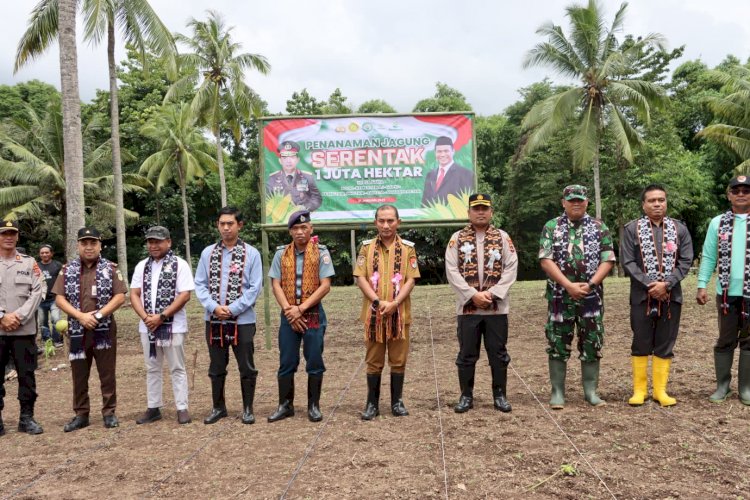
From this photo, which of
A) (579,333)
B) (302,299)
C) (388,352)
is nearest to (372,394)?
(388,352)

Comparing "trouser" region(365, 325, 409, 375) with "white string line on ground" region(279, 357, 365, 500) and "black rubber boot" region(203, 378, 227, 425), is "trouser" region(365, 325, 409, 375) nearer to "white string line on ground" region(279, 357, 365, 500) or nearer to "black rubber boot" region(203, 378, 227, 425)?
"white string line on ground" region(279, 357, 365, 500)

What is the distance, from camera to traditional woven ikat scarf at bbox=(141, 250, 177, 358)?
5.25 metres

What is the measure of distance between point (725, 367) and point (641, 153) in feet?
86.2

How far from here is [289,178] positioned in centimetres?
866

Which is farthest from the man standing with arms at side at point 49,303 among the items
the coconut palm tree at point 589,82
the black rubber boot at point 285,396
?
the coconut palm tree at point 589,82

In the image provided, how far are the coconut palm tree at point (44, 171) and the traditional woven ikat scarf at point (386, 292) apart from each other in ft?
64.2

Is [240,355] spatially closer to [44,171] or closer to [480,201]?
[480,201]

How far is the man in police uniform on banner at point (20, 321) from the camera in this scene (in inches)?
205

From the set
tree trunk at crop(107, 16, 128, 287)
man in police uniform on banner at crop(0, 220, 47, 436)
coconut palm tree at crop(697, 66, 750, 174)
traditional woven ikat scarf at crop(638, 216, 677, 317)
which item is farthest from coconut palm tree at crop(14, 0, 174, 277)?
coconut palm tree at crop(697, 66, 750, 174)

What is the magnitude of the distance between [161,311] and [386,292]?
1.92 m

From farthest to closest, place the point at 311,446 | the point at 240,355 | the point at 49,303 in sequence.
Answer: the point at 49,303, the point at 240,355, the point at 311,446

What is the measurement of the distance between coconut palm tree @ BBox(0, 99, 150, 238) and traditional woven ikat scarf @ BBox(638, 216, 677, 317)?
20852mm

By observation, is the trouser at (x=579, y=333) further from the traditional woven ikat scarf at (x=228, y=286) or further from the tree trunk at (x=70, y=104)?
the tree trunk at (x=70, y=104)

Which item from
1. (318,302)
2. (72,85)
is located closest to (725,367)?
(318,302)
